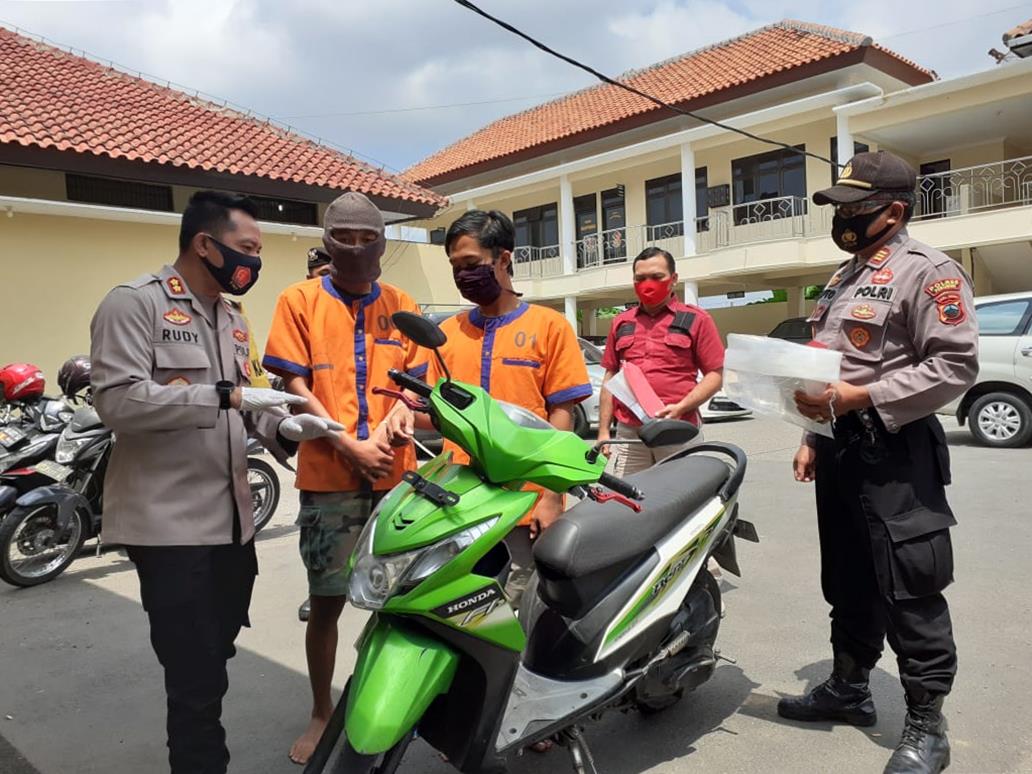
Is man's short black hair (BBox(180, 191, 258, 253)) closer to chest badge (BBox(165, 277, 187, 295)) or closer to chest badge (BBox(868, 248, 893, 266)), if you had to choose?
chest badge (BBox(165, 277, 187, 295))

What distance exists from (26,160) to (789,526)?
9871 mm

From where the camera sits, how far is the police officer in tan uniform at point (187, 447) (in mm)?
2049

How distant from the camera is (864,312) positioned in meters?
2.52

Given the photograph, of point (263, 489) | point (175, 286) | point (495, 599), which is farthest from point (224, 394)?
point (263, 489)

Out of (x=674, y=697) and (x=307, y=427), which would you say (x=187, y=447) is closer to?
(x=307, y=427)

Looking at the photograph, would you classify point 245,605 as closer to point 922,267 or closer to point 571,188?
point 922,267

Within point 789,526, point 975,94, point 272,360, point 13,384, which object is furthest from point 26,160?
point 975,94

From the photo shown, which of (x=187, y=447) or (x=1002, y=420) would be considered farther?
(x=1002, y=420)

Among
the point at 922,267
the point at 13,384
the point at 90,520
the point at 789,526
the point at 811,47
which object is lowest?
the point at 789,526

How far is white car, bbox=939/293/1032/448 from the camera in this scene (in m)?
8.30

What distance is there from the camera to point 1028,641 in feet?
11.3

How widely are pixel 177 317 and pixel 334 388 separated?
0.62 meters

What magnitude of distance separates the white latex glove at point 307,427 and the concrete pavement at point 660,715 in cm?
126

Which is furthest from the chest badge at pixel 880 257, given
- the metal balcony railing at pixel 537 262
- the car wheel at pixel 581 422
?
the metal balcony railing at pixel 537 262
